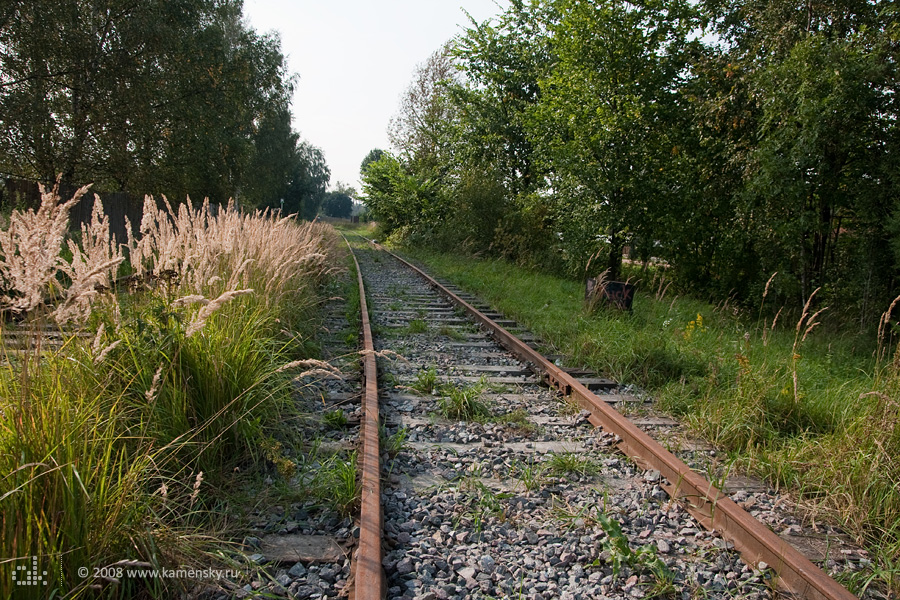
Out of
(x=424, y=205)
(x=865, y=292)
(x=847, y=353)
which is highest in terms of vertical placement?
(x=424, y=205)

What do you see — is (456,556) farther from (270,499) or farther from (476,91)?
(476,91)

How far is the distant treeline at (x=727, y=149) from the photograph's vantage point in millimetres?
9461

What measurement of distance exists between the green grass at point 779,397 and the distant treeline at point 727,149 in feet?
5.47

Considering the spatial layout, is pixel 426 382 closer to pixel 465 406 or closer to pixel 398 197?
pixel 465 406

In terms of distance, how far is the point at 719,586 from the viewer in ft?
7.61

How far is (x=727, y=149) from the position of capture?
491 inches

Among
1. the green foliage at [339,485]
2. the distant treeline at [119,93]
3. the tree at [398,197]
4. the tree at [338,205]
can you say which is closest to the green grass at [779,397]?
the green foliage at [339,485]

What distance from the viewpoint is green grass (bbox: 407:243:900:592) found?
2.91 m

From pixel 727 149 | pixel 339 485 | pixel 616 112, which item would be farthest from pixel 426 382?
pixel 727 149

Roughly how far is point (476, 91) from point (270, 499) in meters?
22.6

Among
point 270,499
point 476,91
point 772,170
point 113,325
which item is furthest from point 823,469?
point 476,91

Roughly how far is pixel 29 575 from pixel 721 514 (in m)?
2.87

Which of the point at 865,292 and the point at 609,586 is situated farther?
the point at 865,292

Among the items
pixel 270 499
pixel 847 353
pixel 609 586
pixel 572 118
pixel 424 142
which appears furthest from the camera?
pixel 424 142
